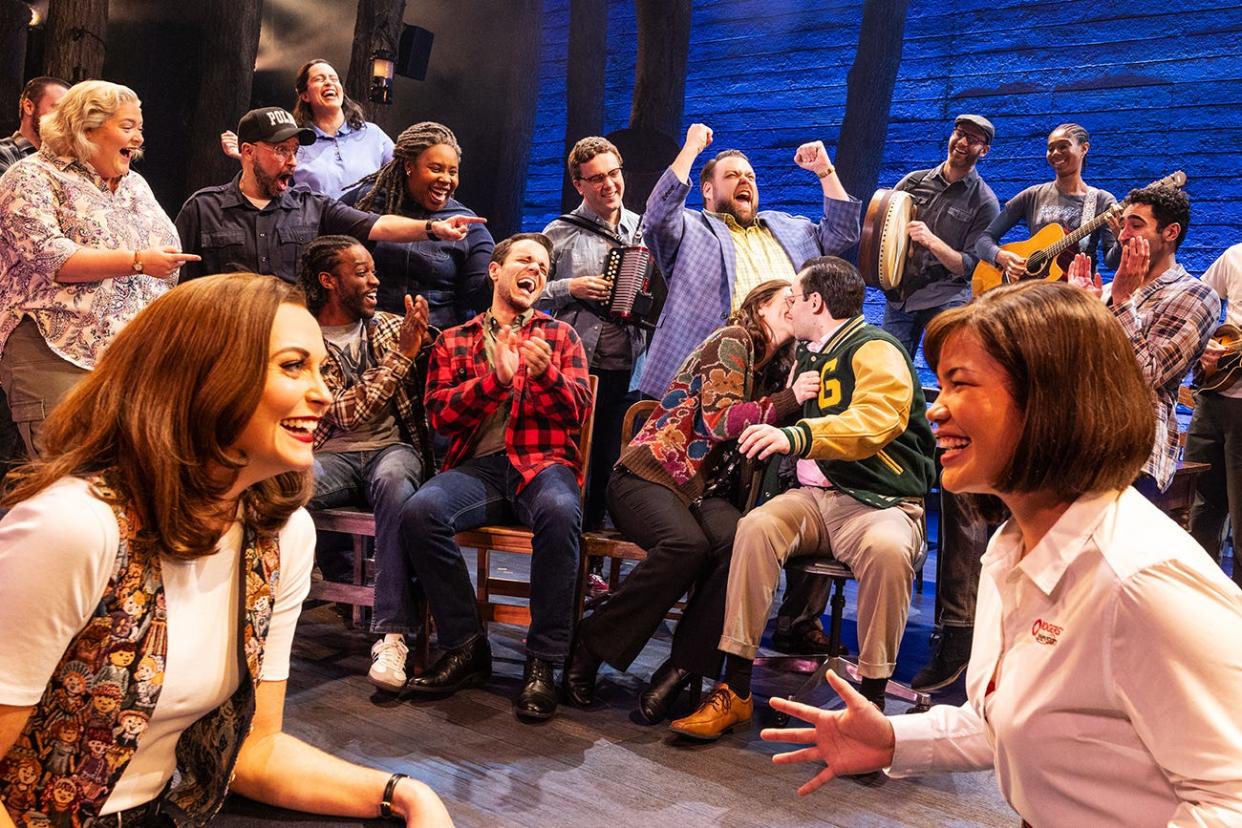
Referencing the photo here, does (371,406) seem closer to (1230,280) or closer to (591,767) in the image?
(591,767)

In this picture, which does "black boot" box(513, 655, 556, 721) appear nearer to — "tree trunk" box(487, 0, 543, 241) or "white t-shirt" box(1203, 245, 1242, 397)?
"white t-shirt" box(1203, 245, 1242, 397)

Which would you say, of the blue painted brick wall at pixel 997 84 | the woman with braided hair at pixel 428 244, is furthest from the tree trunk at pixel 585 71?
the woman with braided hair at pixel 428 244

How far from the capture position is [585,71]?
314 inches

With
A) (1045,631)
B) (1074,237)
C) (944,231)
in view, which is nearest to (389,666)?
(1045,631)

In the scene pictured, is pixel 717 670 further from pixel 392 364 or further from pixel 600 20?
pixel 600 20

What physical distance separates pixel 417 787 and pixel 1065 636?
85cm

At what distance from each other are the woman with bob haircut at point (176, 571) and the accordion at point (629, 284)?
2.72 m

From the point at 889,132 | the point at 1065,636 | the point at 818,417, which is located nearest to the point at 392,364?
the point at 818,417

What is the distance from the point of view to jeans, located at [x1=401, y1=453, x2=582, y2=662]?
134 inches

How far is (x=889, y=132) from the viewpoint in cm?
732

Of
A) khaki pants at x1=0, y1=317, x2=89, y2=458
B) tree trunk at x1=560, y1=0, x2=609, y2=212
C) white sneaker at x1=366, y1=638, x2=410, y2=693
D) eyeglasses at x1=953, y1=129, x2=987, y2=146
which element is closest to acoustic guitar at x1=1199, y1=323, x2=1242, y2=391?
eyeglasses at x1=953, y1=129, x2=987, y2=146

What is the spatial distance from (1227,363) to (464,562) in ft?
9.74

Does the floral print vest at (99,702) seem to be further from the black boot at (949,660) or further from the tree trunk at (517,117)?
the tree trunk at (517,117)

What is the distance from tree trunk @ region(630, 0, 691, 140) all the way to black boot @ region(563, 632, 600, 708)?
4319mm
